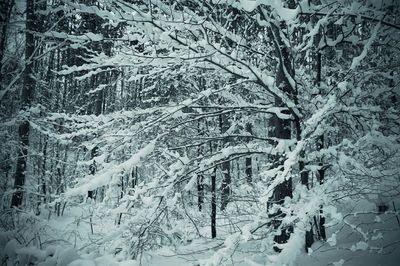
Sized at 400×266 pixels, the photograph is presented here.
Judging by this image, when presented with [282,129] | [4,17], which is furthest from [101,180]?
[4,17]

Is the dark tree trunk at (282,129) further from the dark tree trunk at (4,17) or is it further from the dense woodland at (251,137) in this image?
the dark tree trunk at (4,17)

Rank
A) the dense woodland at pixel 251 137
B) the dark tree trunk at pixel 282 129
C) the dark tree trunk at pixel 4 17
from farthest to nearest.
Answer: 1. the dark tree trunk at pixel 4 17
2. the dark tree trunk at pixel 282 129
3. the dense woodland at pixel 251 137

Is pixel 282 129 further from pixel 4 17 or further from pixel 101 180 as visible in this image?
pixel 4 17

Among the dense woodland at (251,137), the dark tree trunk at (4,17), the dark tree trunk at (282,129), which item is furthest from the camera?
the dark tree trunk at (4,17)

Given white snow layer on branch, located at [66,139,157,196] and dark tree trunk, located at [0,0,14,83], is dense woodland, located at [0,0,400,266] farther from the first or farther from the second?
dark tree trunk, located at [0,0,14,83]

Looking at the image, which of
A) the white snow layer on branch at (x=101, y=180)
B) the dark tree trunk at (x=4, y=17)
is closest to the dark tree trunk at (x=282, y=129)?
the white snow layer on branch at (x=101, y=180)

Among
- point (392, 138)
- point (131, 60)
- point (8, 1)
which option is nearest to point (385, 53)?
point (392, 138)

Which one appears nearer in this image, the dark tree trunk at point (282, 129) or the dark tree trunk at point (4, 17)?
the dark tree trunk at point (282, 129)

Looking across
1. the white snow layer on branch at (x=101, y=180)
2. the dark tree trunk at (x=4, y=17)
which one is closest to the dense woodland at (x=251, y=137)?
the white snow layer on branch at (x=101, y=180)

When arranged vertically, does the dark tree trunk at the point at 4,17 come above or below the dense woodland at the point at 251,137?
above

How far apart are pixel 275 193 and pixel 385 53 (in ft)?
8.19

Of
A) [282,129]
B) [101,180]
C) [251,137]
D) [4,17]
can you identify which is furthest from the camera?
[4,17]

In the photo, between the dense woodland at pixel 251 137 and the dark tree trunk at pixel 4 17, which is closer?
the dense woodland at pixel 251 137

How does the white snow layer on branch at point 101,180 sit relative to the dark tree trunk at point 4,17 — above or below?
below
